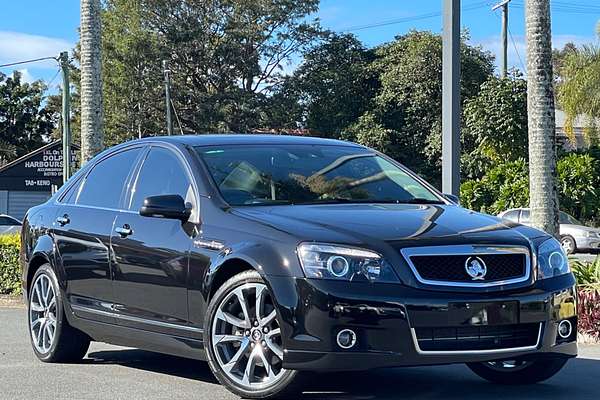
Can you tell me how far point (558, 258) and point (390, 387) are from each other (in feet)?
4.60

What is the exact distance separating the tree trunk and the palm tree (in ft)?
23.3

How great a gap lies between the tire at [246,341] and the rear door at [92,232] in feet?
4.56

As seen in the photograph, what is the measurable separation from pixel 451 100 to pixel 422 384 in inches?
183

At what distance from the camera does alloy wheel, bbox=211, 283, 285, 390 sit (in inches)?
219

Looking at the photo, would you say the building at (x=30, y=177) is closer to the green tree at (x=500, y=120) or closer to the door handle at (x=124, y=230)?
the green tree at (x=500, y=120)

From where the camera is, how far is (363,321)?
5223 millimetres

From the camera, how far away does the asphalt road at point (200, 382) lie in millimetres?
6182

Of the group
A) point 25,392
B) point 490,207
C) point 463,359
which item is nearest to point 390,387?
point 463,359

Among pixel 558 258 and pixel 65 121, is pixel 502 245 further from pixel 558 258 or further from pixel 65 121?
pixel 65 121

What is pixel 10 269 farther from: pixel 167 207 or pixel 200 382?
pixel 167 207

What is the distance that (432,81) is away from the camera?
4328cm

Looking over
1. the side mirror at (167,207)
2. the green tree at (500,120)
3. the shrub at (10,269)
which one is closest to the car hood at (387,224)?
the side mirror at (167,207)

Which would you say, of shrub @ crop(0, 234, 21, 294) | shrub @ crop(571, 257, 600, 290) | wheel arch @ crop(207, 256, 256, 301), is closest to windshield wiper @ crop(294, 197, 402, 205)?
wheel arch @ crop(207, 256, 256, 301)

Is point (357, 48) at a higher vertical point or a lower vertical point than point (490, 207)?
higher
